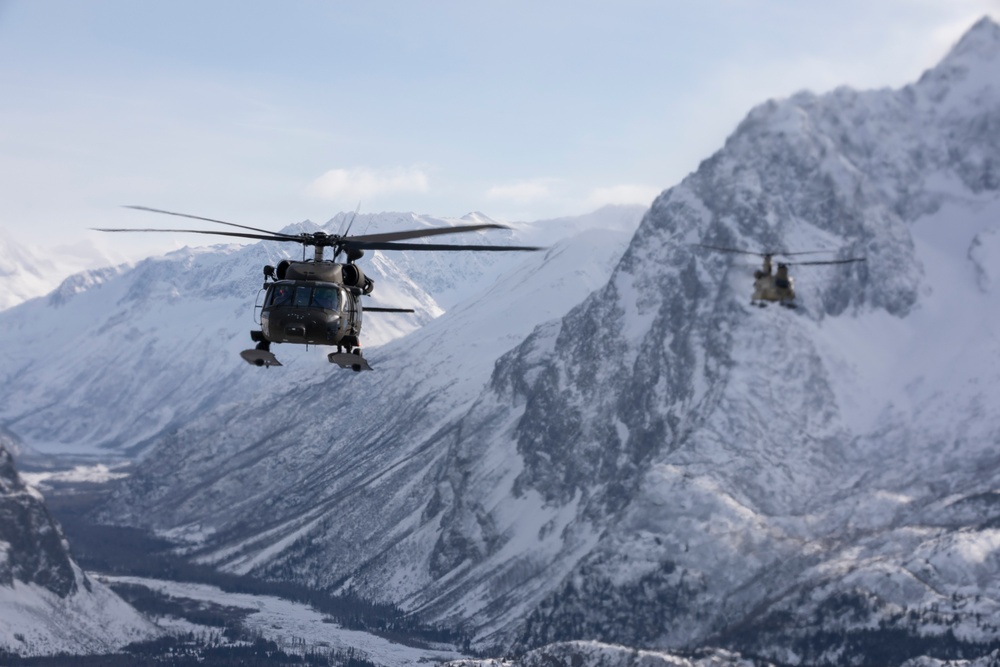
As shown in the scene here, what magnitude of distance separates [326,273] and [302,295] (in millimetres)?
3547

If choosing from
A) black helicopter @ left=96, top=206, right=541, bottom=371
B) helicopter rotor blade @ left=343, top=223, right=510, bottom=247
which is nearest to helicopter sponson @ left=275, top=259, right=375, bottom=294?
black helicopter @ left=96, top=206, right=541, bottom=371

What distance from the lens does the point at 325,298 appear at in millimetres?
128625

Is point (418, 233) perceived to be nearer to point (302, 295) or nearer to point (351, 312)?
point (302, 295)

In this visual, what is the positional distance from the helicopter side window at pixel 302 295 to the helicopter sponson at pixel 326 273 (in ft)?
4.83

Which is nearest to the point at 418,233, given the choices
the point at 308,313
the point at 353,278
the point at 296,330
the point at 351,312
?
the point at 308,313

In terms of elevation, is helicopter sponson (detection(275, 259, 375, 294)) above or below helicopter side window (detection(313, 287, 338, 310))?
above

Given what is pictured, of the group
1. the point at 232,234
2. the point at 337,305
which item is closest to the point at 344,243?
the point at 337,305

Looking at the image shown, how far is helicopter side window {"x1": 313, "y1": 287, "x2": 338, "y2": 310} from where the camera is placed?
128250 millimetres

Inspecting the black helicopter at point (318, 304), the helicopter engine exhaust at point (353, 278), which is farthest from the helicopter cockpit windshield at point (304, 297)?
the helicopter engine exhaust at point (353, 278)

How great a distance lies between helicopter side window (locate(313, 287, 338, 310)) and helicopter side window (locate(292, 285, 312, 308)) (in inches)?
22.3

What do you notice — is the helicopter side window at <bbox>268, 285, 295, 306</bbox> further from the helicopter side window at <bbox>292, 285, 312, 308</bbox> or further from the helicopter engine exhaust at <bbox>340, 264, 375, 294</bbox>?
the helicopter engine exhaust at <bbox>340, 264, 375, 294</bbox>

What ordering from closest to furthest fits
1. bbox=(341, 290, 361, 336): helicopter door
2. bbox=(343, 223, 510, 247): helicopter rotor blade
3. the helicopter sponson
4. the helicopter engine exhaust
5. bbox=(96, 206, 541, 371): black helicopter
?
bbox=(343, 223, 510, 247): helicopter rotor blade, bbox=(96, 206, 541, 371): black helicopter, bbox=(341, 290, 361, 336): helicopter door, the helicopter sponson, the helicopter engine exhaust

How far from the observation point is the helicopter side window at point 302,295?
420ft

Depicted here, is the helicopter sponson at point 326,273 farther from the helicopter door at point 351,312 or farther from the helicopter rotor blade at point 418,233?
the helicopter rotor blade at point 418,233
